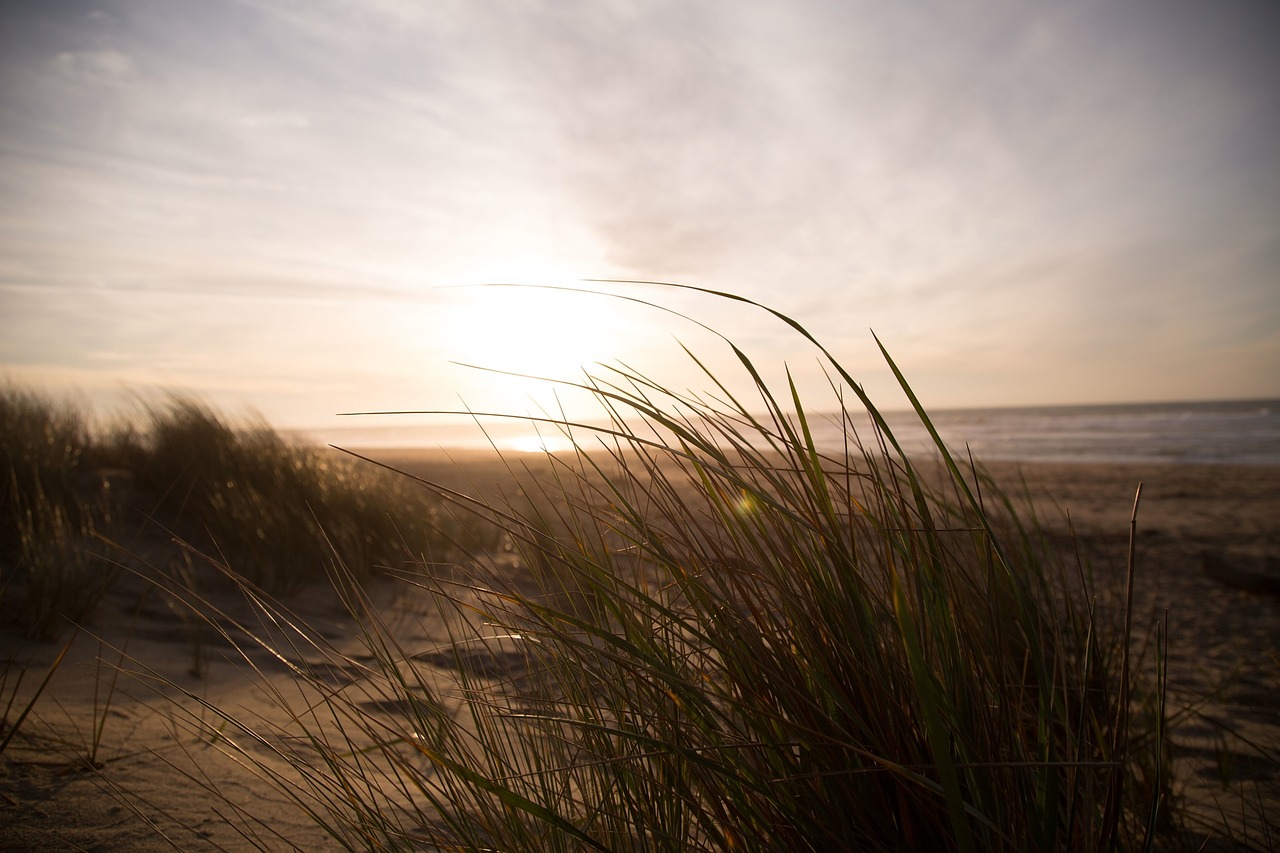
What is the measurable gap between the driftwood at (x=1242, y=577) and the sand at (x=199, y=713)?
0.01 metres

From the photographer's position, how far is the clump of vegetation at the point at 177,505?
2881 mm

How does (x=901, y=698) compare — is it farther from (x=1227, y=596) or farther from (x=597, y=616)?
(x=1227, y=596)

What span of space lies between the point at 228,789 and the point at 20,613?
1.68 metres

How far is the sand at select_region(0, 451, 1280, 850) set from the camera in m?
1.41

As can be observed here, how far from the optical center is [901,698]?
0.98 meters

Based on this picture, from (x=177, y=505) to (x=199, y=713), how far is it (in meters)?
3.26

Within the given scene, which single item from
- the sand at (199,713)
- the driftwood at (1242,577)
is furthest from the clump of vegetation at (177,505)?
the driftwood at (1242,577)

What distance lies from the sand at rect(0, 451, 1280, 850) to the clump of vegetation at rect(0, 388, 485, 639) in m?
0.22

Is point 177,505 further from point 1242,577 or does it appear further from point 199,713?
point 1242,577

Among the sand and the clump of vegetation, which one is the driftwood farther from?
the clump of vegetation

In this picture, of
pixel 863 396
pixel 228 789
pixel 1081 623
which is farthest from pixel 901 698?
pixel 228 789

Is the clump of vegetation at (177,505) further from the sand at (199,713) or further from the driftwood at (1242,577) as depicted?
the driftwood at (1242,577)

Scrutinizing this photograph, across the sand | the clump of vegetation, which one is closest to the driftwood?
the sand

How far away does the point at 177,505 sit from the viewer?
4695 millimetres
